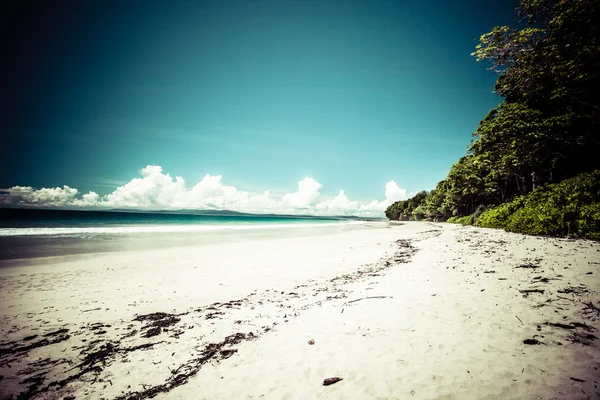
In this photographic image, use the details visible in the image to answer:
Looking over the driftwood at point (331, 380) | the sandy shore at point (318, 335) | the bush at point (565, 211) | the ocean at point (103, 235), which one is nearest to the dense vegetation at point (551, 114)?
the bush at point (565, 211)

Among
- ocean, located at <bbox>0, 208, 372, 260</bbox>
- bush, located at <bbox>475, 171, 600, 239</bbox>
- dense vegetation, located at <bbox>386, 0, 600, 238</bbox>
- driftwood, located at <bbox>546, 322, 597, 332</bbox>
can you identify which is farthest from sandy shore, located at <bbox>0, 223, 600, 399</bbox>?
ocean, located at <bbox>0, 208, 372, 260</bbox>

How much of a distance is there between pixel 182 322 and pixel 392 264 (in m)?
9.62

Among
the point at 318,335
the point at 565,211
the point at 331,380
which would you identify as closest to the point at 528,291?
the point at 318,335

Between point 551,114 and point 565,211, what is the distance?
24.8 feet

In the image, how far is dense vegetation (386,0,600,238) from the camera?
686cm

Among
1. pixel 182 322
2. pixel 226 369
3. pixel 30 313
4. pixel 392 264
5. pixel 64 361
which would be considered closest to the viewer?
pixel 226 369

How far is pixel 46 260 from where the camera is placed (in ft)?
43.9

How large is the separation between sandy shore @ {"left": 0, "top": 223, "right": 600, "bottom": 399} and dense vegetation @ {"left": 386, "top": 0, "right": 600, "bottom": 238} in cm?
618

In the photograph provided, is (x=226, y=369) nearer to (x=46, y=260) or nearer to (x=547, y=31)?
(x=547, y=31)

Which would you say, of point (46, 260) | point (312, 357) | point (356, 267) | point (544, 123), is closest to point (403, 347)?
point (312, 357)

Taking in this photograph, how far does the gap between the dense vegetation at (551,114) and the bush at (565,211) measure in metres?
0.04

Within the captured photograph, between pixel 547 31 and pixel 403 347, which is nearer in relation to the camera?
pixel 403 347

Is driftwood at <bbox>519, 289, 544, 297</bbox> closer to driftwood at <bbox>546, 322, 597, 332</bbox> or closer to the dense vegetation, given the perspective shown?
driftwood at <bbox>546, 322, 597, 332</bbox>

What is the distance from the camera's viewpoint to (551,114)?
1686 centimetres
